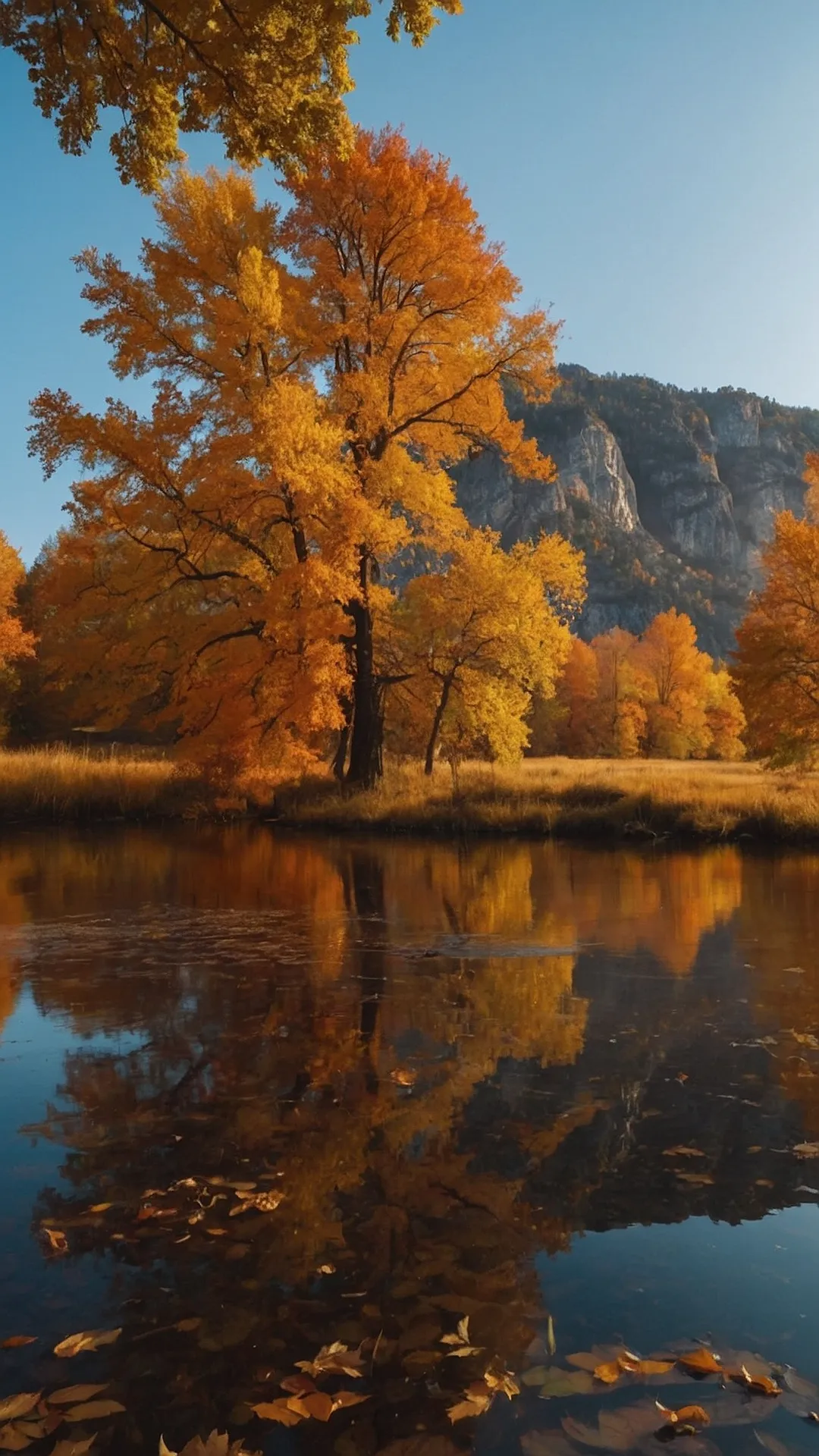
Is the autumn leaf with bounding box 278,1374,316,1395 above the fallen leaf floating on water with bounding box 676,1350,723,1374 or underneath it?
above

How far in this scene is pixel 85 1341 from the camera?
3010mm

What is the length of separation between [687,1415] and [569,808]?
1858 cm

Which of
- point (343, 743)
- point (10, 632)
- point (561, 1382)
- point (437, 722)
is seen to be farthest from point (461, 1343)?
point (10, 632)

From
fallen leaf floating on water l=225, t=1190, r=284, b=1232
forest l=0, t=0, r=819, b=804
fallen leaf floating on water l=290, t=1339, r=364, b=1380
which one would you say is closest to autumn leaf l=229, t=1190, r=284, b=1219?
fallen leaf floating on water l=225, t=1190, r=284, b=1232

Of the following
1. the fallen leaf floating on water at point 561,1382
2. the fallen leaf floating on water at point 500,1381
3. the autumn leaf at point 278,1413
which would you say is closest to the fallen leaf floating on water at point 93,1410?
the autumn leaf at point 278,1413

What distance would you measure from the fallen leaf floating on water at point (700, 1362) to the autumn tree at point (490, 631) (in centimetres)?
1884

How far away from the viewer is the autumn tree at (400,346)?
19828mm

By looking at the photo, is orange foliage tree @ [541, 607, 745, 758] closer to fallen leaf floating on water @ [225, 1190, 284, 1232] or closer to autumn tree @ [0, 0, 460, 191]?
autumn tree @ [0, 0, 460, 191]

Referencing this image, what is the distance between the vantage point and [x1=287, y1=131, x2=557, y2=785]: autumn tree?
19828mm

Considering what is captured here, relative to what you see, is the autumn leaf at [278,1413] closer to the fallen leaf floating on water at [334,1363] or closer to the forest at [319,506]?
the fallen leaf floating on water at [334,1363]

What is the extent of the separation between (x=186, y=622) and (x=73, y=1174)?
17.5 m

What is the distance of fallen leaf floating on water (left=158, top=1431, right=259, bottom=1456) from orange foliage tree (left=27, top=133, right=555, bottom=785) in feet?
53.2

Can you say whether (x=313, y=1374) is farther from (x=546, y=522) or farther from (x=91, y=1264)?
(x=546, y=522)

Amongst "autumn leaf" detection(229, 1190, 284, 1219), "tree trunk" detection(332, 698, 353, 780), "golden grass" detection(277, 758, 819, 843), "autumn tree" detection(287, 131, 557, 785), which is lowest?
"autumn leaf" detection(229, 1190, 284, 1219)
